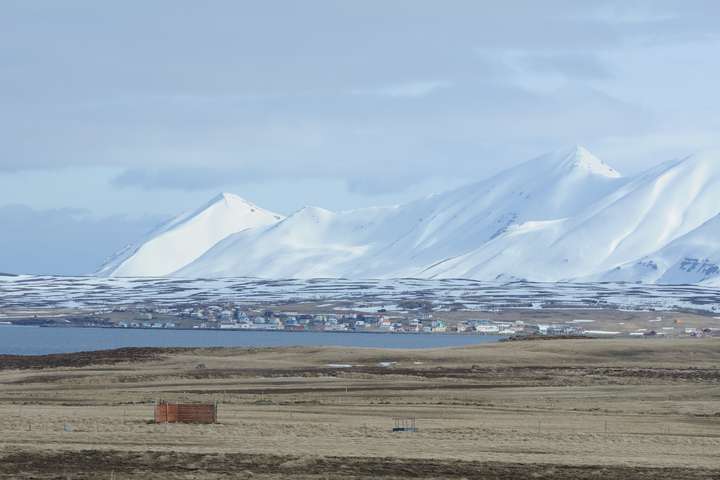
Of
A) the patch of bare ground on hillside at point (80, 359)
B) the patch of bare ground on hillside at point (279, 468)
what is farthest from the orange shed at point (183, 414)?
the patch of bare ground on hillside at point (80, 359)

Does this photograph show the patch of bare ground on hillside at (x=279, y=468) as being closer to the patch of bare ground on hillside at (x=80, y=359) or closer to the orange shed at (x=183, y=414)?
the orange shed at (x=183, y=414)

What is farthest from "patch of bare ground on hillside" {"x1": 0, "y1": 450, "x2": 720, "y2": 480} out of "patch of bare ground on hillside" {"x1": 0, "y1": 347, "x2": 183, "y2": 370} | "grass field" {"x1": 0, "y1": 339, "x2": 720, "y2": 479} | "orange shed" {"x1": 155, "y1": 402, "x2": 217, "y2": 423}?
"patch of bare ground on hillside" {"x1": 0, "y1": 347, "x2": 183, "y2": 370}

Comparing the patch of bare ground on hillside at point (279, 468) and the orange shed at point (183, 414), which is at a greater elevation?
the orange shed at point (183, 414)

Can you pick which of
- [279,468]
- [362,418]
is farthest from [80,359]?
[279,468]

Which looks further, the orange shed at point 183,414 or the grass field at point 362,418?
the orange shed at point 183,414

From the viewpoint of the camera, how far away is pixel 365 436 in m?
51.1

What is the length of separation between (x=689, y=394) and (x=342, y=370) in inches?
1223

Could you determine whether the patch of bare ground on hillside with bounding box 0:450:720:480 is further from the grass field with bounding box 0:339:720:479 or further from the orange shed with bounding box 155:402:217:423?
the orange shed with bounding box 155:402:217:423

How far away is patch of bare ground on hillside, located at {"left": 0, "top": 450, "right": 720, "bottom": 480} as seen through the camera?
1556 inches

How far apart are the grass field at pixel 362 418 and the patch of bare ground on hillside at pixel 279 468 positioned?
64 mm

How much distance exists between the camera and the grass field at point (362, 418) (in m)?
41.9

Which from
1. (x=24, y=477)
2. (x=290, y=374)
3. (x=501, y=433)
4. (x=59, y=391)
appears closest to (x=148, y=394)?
(x=59, y=391)

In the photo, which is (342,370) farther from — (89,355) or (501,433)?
(501,433)

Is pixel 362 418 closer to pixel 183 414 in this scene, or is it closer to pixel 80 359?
pixel 183 414
